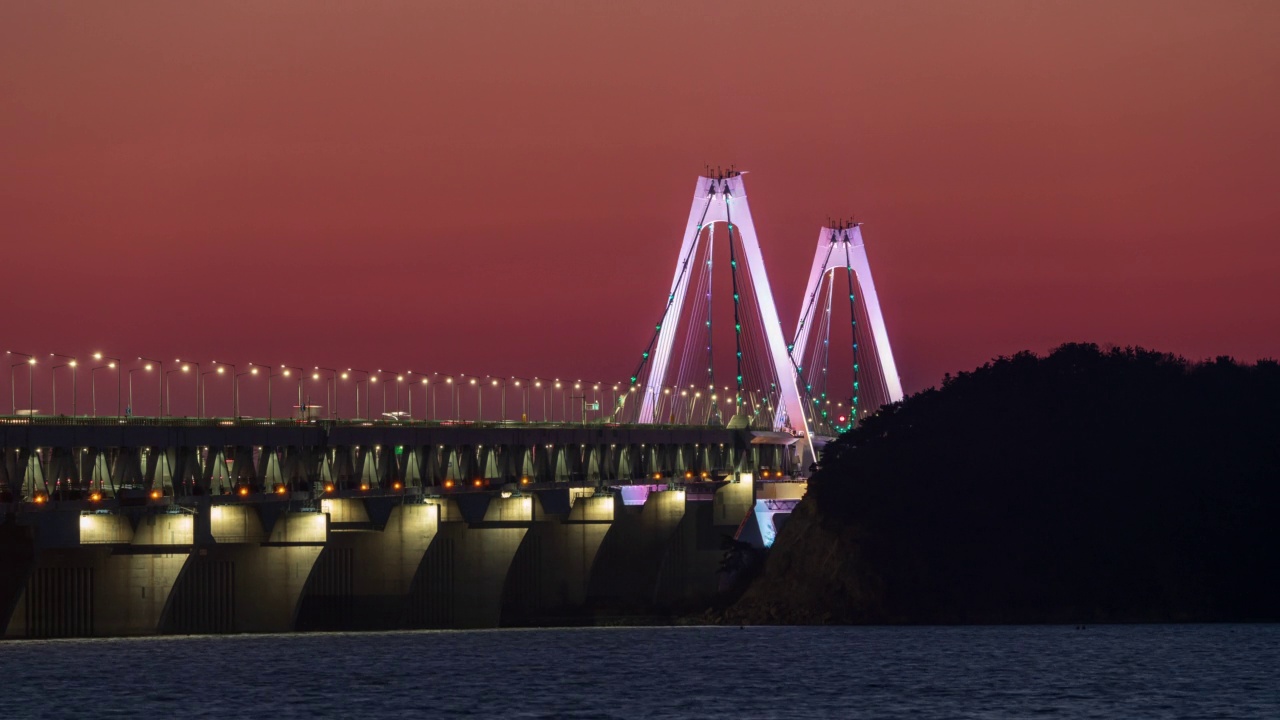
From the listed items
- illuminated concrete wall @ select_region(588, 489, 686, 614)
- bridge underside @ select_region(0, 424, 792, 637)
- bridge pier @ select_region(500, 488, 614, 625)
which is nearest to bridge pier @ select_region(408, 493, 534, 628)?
bridge underside @ select_region(0, 424, 792, 637)

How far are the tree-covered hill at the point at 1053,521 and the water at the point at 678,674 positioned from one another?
256cm

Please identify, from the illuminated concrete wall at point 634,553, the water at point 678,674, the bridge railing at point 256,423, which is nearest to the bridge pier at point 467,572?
the bridge railing at point 256,423

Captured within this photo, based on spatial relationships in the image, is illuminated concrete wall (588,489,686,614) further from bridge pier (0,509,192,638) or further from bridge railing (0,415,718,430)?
bridge pier (0,509,192,638)

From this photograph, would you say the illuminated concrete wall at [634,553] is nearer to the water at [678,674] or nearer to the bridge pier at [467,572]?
the bridge pier at [467,572]

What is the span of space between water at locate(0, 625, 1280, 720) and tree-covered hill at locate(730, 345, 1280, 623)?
8.41 ft

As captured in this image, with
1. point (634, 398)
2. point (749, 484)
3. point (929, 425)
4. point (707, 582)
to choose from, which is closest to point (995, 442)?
point (929, 425)

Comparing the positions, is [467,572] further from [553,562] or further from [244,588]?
[244,588]

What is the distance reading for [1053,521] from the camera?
338 feet

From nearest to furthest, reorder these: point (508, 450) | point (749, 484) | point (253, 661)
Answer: point (253, 661) < point (508, 450) < point (749, 484)

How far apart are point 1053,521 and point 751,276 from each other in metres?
30.3

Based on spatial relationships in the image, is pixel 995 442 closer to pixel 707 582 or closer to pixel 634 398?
pixel 707 582

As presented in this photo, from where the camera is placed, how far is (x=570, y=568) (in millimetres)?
126188

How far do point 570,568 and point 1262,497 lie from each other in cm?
3936

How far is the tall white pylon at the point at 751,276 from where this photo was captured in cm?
12812
